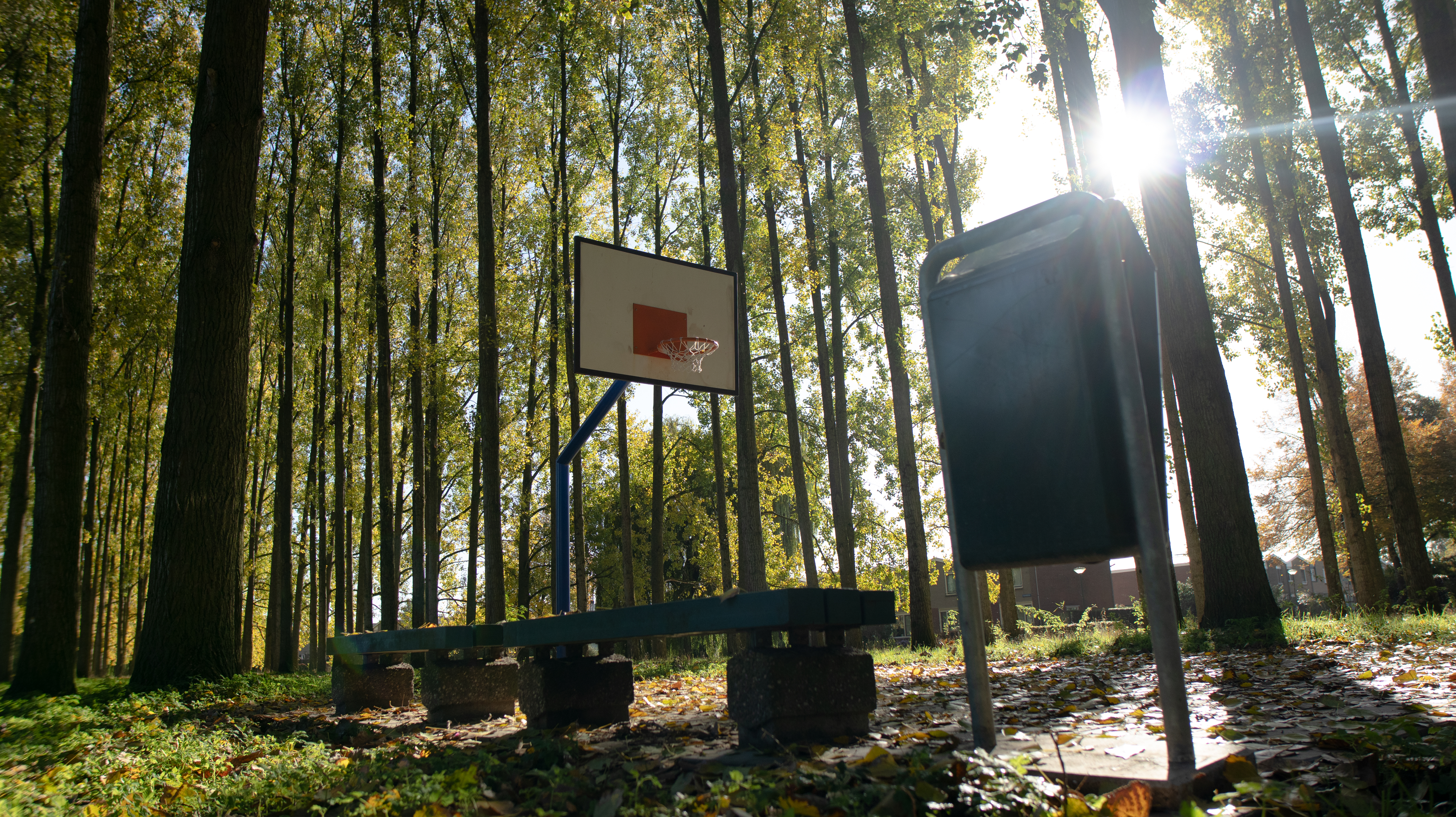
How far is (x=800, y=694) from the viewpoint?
9.68 feet

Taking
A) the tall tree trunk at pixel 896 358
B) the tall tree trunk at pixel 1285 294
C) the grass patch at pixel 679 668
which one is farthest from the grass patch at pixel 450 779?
the tall tree trunk at pixel 1285 294

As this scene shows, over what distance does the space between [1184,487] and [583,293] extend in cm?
1109

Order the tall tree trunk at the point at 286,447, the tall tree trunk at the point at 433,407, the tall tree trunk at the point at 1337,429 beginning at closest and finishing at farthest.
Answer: the tall tree trunk at the point at 1337,429 < the tall tree trunk at the point at 286,447 < the tall tree trunk at the point at 433,407

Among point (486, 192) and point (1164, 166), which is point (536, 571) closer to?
point (486, 192)

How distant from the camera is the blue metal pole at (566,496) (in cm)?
636

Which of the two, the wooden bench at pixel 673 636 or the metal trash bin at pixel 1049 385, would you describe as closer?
the metal trash bin at pixel 1049 385

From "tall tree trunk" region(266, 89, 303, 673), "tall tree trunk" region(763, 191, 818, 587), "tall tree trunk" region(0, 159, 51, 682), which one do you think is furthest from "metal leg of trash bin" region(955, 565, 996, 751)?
"tall tree trunk" region(266, 89, 303, 673)

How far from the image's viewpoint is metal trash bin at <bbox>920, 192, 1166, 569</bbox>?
202cm

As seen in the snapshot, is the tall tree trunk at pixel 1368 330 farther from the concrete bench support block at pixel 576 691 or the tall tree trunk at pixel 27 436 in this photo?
the tall tree trunk at pixel 27 436

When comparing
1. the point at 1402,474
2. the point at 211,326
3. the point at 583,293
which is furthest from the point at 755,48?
the point at 1402,474

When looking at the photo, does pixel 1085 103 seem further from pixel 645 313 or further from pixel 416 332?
pixel 416 332

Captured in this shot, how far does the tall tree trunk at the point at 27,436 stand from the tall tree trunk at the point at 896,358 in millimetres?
12160

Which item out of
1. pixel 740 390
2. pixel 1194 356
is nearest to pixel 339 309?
pixel 740 390

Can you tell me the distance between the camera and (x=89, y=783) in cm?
302
